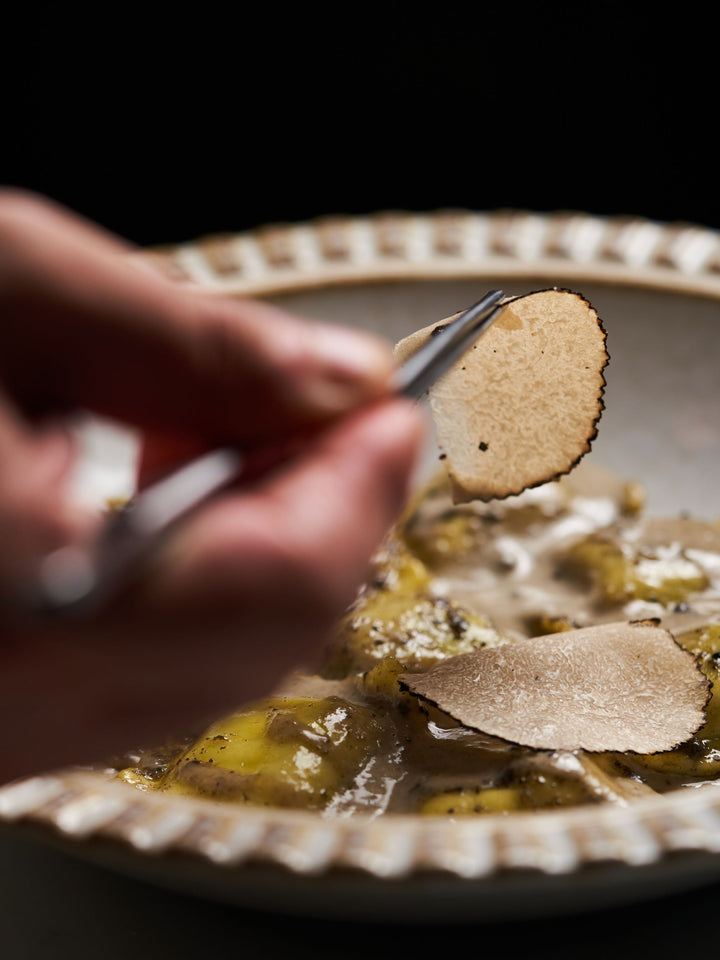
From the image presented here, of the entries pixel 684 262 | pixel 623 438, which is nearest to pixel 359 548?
pixel 623 438

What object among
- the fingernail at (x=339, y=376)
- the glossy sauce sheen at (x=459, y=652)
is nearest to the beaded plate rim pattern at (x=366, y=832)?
the glossy sauce sheen at (x=459, y=652)

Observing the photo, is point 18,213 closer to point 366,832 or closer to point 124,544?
point 124,544

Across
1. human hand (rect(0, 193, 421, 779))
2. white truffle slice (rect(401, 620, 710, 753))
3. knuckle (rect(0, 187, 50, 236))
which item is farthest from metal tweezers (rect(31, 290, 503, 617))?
white truffle slice (rect(401, 620, 710, 753))

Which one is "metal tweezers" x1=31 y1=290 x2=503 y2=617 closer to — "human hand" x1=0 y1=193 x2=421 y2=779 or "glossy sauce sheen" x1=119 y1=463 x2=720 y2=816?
"human hand" x1=0 y1=193 x2=421 y2=779

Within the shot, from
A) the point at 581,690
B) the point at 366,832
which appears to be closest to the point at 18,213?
the point at 366,832

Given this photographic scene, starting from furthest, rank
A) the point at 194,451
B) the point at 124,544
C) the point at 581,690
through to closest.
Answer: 1. the point at 581,690
2. the point at 194,451
3. the point at 124,544

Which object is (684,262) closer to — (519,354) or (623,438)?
(623,438)

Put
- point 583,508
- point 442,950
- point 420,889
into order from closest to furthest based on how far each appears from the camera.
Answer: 1. point 420,889
2. point 442,950
3. point 583,508
